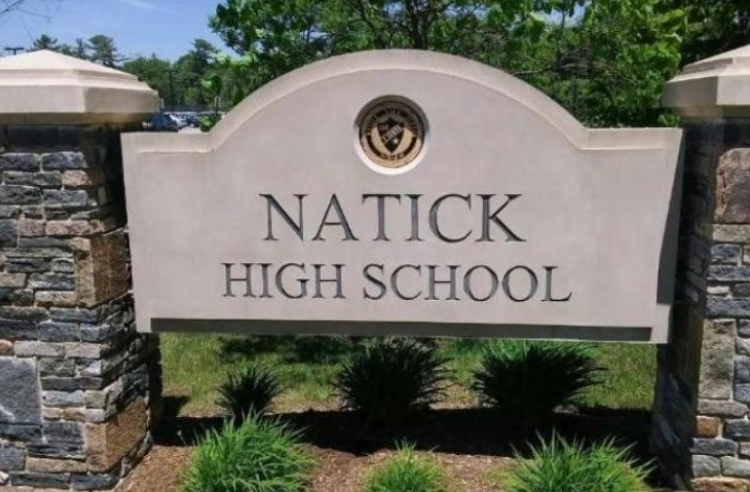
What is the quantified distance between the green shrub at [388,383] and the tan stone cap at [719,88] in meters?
2.14

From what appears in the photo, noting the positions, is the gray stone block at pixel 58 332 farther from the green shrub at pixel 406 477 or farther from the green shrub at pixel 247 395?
the green shrub at pixel 406 477

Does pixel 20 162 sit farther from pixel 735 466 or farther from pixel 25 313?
pixel 735 466

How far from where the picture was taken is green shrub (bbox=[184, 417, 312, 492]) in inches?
137

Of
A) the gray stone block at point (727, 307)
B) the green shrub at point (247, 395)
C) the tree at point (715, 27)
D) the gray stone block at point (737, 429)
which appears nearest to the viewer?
the gray stone block at point (727, 307)

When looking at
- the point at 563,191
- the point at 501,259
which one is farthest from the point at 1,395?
the point at 563,191

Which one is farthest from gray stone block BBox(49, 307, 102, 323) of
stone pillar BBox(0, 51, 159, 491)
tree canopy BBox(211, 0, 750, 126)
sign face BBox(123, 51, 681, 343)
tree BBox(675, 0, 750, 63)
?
tree BBox(675, 0, 750, 63)

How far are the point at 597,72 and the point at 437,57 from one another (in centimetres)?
288

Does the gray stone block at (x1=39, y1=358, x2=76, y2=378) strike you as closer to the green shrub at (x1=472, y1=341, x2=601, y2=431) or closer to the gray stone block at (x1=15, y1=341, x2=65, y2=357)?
the gray stone block at (x1=15, y1=341, x2=65, y2=357)

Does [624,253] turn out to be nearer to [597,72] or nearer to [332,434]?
[332,434]

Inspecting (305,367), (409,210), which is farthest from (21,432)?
(305,367)

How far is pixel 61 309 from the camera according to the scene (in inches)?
150

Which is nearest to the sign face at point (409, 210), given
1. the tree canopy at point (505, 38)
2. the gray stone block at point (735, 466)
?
the gray stone block at point (735, 466)

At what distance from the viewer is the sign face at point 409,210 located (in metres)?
3.67

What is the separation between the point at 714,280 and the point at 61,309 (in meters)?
3.24
